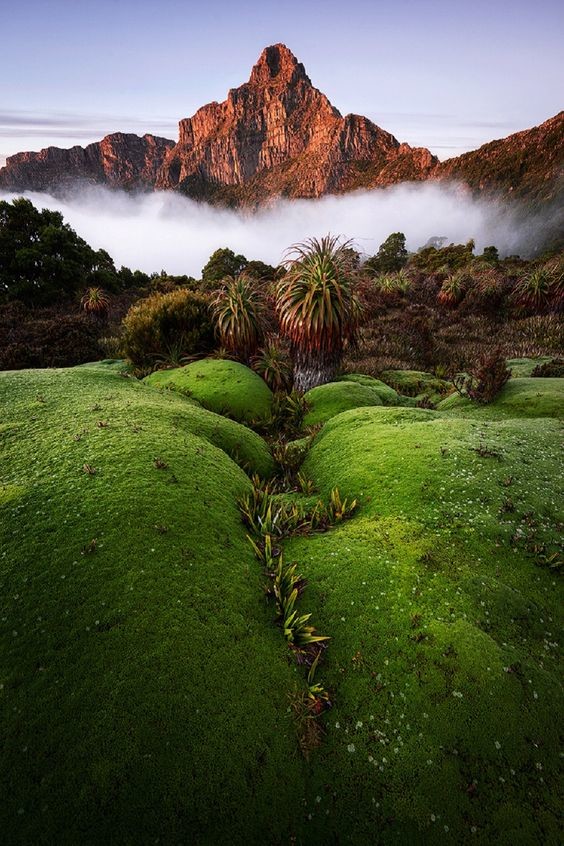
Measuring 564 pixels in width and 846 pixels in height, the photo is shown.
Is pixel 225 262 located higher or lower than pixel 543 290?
higher

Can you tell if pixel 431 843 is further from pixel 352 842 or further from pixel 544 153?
pixel 544 153

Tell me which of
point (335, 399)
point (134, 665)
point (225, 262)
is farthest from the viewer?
point (225, 262)

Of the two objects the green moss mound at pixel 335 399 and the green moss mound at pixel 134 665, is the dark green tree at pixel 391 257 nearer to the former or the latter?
the green moss mound at pixel 335 399

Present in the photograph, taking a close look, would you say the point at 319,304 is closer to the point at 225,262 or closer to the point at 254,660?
the point at 254,660

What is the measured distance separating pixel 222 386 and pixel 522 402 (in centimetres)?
708

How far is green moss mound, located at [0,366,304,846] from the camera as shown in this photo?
2.26 m

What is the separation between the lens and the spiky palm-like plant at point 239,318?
12531 mm

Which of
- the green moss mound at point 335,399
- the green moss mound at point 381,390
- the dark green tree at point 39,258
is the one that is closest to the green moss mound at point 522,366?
the green moss mound at point 381,390

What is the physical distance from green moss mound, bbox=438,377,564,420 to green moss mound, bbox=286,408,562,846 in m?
2.38

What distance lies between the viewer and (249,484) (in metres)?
5.64

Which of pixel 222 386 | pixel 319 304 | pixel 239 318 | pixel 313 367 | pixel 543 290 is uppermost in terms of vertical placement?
pixel 319 304

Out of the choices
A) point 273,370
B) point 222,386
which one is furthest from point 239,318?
point 222,386

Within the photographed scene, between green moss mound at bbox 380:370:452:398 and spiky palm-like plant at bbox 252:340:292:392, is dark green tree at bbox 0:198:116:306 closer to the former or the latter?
spiky palm-like plant at bbox 252:340:292:392

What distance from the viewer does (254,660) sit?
3105 millimetres
